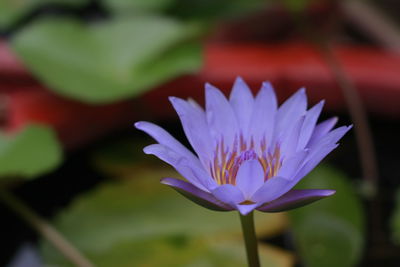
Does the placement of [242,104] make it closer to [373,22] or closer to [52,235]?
[52,235]

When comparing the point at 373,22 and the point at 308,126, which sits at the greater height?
the point at 373,22

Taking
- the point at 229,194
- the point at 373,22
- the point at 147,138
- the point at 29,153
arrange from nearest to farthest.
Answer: the point at 229,194, the point at 29,153, the point at 147,138, the point at 373,22

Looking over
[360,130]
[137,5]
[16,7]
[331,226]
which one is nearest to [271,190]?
[331,226]

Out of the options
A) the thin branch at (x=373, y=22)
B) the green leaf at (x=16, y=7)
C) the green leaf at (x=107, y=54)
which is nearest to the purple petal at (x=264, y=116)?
the green leaf at (x=107, y=54)

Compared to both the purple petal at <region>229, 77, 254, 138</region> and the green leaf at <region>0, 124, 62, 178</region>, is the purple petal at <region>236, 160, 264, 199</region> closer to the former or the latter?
the purple petal at <region>229, 77, 254, 138</region>

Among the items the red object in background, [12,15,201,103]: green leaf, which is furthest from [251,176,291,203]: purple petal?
the red object in background

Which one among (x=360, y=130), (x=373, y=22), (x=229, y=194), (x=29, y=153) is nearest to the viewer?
(x=229, y=194)

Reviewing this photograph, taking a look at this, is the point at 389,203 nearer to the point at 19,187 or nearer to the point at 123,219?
the point at 123,219
